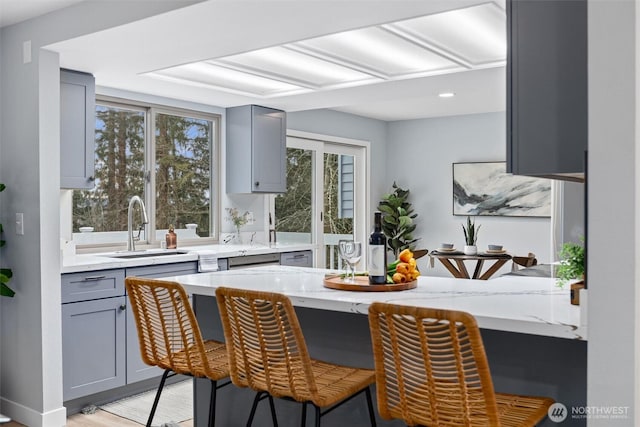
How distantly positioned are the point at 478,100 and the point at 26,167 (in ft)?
14.2

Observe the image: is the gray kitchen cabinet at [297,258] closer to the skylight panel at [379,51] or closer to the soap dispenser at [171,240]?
the soap dispenser at [171,240]

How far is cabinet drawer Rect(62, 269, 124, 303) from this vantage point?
3672 mm

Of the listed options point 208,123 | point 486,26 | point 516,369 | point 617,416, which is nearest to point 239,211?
point 208,123

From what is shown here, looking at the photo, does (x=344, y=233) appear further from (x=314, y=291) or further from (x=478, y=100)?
(x=314, y=291)

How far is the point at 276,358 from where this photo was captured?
2.15 m

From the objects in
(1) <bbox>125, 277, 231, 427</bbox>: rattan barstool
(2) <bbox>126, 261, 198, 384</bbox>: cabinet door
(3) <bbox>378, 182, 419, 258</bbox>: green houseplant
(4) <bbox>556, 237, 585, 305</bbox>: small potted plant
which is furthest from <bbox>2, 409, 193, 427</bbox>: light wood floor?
(3) <bbox>378, 182, 419, 258</bbox>: green houseplant

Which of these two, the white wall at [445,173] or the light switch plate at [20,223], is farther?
the white wall at [445,173]

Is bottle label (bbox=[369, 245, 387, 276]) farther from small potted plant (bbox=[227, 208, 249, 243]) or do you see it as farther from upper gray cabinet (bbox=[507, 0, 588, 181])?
small potted plant (bbox=[227, 208, 249, 243])

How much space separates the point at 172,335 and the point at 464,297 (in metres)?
1.19

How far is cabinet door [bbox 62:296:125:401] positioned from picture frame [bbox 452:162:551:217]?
4.50m

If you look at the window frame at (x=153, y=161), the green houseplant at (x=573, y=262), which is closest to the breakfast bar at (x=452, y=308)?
the green houseplant at (x=573, y=262)

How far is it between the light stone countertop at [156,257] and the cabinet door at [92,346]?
22 cm

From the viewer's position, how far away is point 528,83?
1965mm

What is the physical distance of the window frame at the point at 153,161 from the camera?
464 cm
